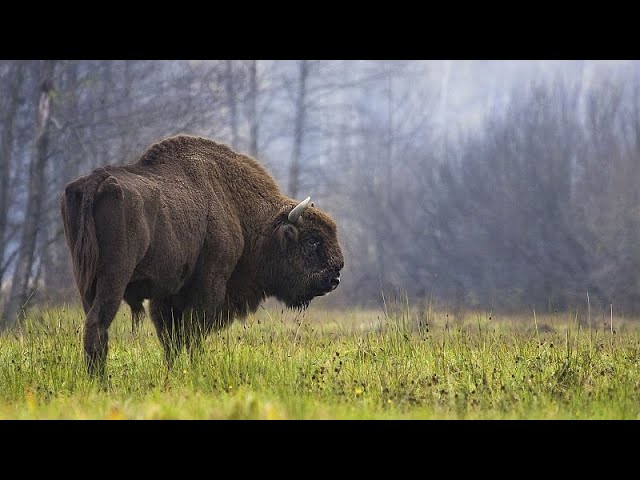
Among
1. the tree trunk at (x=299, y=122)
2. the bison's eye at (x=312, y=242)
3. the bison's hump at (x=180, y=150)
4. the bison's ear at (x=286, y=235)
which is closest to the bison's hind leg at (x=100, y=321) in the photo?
the bison's hump at (x=180, y=150)

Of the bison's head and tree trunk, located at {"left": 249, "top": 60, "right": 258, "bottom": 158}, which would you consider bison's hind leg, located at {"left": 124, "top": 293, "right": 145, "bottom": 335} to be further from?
tree trunk, located at {"left": 249, "top": 60, "right": 258, "bottom": 158}

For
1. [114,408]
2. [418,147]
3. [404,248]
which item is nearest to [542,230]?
[404,248]

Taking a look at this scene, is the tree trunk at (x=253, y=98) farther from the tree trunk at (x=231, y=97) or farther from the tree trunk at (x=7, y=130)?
the tree trunk at (x=7, y=130)

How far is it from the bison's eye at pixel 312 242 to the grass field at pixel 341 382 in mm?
1077

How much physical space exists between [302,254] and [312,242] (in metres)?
0.17

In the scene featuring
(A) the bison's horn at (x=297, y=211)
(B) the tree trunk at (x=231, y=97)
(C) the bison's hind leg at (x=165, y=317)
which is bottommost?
(C) the bison's hind leg at (x=165, y=317)

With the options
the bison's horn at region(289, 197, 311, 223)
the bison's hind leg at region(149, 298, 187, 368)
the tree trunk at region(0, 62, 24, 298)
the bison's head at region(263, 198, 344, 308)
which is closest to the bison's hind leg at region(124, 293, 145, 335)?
the bison's hind leg at region(149, 298, 187, 368)

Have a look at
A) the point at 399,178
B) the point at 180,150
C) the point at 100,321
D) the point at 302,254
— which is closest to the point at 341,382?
the point at 100,321

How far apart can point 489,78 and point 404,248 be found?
15.7m

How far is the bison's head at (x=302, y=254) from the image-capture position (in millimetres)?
9141

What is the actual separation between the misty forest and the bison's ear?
20.9 ft

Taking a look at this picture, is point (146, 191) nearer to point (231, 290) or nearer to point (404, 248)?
point (231, 290)

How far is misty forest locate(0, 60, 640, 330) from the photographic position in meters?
17.9

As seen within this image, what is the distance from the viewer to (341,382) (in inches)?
276
